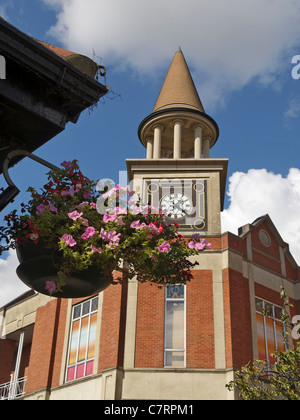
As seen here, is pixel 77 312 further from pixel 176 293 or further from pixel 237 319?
pixel 237 319

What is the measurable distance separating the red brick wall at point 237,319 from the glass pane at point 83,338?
19.0 feet

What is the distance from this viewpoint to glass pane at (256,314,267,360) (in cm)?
2173

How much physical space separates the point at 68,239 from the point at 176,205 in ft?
67.0

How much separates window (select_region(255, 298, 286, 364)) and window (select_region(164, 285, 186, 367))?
3.26 meters

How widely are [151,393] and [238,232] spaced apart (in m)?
8.57

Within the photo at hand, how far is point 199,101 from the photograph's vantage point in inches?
1189

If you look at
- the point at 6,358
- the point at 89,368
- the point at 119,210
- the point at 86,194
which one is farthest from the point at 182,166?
the point at 119,210

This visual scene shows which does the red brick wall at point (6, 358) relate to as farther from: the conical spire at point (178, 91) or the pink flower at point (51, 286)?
the pink flower at point (51, 286)

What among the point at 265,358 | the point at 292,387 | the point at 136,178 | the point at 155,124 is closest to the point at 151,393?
the point at 265,358

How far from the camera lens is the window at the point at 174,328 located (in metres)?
20.5

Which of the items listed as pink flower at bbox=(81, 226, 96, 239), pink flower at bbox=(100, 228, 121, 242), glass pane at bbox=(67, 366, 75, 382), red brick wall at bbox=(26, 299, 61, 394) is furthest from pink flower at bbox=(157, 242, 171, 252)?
red brick wall at bbox=(26, 299, 61, 394)

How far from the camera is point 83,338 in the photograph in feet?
73.9

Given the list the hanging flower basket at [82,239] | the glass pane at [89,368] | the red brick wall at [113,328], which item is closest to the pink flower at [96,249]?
the hanging flower basket at [82,239]

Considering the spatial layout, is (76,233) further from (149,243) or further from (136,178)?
(136,178)
